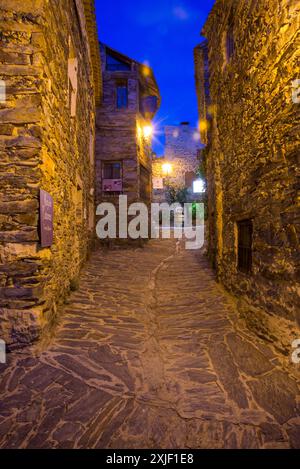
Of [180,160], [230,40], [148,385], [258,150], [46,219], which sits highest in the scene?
[180,160]

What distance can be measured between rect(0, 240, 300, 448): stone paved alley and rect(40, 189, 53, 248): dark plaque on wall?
58.6 inches

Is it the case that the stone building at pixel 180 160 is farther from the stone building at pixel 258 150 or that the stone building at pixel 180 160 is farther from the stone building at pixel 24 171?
the stone building at pixel 24 171

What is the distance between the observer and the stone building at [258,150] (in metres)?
3.69

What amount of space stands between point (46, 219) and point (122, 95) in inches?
439

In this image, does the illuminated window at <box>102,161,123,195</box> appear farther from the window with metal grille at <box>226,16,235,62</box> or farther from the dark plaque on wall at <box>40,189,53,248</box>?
the dark plaque on wall at <box>40,189,53,248</box>

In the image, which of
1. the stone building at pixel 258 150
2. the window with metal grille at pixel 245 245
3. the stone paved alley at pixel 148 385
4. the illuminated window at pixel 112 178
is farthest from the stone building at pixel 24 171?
the illuminated window at pixel 112 178

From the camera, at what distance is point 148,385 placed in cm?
330

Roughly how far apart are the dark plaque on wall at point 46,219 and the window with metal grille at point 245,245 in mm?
3520

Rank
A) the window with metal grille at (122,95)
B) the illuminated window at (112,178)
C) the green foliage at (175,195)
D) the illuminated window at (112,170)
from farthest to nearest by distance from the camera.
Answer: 1. the green foliage at (175,195)
2. the window with metal grille at (122,95)
3. the illuminated window at (112,170)
4. the illuminated window at (112,178)

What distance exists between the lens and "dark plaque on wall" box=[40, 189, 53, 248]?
3.76m

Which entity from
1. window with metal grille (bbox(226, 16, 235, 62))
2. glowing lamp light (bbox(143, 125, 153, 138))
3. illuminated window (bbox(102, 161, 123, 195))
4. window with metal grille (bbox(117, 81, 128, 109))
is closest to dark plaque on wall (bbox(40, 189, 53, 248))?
window with metal grille (bbox(226, 16, 235, 62))

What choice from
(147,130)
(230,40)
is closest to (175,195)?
(147,130)

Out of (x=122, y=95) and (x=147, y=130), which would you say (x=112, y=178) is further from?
(x=122, y=95)
